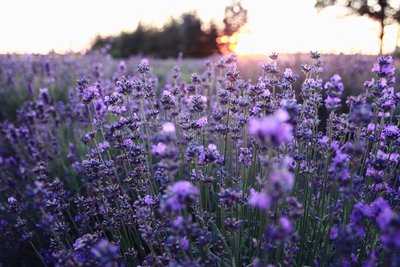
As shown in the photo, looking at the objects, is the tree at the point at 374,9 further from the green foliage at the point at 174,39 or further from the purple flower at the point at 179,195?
the purple flower at the point at 179,195

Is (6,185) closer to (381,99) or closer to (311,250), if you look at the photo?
(311,250)

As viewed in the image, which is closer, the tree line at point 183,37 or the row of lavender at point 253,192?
the row of lavender at point 253,192

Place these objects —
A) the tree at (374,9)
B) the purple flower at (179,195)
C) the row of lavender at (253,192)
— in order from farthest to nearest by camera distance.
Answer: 1. the tree at (374,9)
2. the row of lavender at (253,192)
3. the purple flower at (179,195)

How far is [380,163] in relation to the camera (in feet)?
5.47

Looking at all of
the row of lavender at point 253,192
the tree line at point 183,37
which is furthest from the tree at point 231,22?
the row of lavender at point 253,192

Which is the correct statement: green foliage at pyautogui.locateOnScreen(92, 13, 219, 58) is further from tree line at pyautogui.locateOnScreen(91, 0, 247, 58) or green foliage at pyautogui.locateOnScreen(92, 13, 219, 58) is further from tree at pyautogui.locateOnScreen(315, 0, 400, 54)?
tree at pyautogui.locateOnScreen(315, 0, 400, 54)

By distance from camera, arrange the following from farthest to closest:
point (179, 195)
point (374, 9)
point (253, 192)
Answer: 1. point (374, 9)
2. point (253, 192)
3. point (179, 195)

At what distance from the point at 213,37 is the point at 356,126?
97.7ft

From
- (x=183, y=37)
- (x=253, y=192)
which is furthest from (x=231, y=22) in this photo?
(x=253, y=192)

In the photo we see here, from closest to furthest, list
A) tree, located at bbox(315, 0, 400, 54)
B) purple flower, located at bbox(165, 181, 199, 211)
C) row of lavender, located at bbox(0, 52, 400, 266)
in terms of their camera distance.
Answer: purple flower, located at bbox(165, 181, 199, 211)
row of lavender, located at bbox(0, 52, 400, 266)
tree, located at bbox(315, 0, 400, 54)

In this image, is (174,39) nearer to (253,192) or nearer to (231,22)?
(231,22)

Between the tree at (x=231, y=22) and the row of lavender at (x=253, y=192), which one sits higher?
the tree at (x=231, y=22)

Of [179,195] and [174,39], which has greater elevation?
[174,39]

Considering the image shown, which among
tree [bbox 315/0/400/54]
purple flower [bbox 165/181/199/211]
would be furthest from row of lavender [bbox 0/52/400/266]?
tree [bbox 315/0/400/54]
